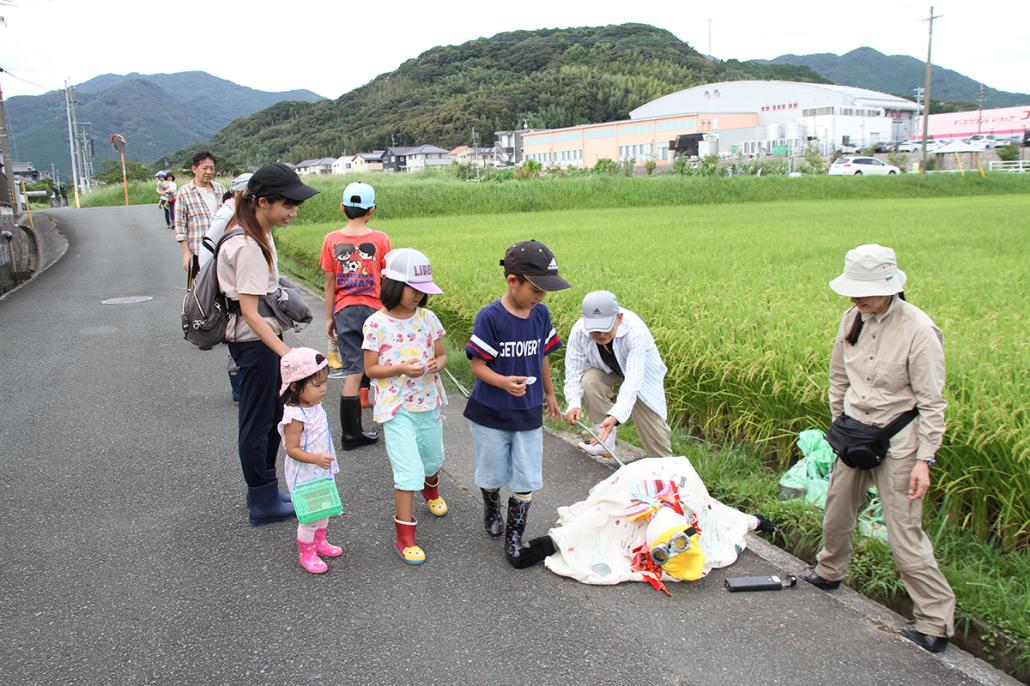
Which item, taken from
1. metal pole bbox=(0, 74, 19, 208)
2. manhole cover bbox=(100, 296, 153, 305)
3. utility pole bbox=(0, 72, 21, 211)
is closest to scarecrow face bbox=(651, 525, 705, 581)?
manhole cover bbox=(100, 296, 153, 305)

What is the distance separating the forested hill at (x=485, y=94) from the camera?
93875 mm

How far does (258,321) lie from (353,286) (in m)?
1.49

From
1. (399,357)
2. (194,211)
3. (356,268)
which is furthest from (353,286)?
(194,211)

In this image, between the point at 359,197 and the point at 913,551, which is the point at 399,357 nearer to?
the point at 359,197

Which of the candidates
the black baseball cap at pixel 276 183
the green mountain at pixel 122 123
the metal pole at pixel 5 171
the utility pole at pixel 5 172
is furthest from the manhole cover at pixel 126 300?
the green mountain at pixel 122 123

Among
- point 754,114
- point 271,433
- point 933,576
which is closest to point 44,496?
point 271,433

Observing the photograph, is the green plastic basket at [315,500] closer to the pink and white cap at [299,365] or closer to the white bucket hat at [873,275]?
the pink and white cap at [299,365]

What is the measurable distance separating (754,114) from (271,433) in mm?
67920

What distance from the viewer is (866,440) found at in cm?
300

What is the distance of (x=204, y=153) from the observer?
23.2ft

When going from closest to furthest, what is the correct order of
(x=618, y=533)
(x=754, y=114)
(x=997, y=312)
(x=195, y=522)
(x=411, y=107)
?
(x=618, y=533) → (x=195, y=522) → (x=997, y=312) → (x=754, y=114) → (x=411, y=107)

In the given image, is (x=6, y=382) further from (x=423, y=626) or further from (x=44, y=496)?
(x=423, y=626)

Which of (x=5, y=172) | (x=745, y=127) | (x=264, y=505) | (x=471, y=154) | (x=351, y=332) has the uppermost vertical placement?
(x=745, y=127)

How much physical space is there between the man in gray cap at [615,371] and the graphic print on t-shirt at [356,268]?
1.54 meters
